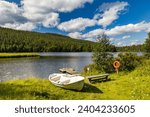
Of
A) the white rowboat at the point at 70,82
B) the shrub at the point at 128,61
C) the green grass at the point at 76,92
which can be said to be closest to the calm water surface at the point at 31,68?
the shrub at the point at 128,61

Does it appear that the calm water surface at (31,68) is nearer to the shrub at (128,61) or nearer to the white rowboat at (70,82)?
the shrub at (128,61)

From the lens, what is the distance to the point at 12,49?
172750 millimetres

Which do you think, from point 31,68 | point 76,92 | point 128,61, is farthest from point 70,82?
point 31,68

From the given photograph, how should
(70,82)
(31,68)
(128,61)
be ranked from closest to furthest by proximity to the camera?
(70,82)
(128,61)
(31,68)

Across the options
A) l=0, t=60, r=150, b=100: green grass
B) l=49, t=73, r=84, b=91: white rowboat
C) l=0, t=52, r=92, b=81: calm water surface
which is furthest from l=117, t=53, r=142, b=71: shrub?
l=0, t=52, r=92, b=81: calm water surface

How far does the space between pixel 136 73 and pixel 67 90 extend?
34.7ft

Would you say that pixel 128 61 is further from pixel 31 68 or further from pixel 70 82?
pixel 31 68

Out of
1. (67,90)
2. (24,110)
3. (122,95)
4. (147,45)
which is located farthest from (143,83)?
(147,45)

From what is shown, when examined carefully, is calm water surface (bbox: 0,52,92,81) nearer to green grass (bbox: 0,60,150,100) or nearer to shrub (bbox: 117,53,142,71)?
shrub (bbox: 117,53,142,71)

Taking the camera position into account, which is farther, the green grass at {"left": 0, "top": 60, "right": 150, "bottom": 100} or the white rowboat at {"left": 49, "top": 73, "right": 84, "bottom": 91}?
the white rowboat at {"left": 49, "top": 73, "right": 84, "bottom": 91}

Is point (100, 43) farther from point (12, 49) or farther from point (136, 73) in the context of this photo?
point (12, 49)

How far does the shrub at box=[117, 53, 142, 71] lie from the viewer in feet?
101

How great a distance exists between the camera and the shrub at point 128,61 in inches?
1211

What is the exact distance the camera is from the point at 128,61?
31.2m
